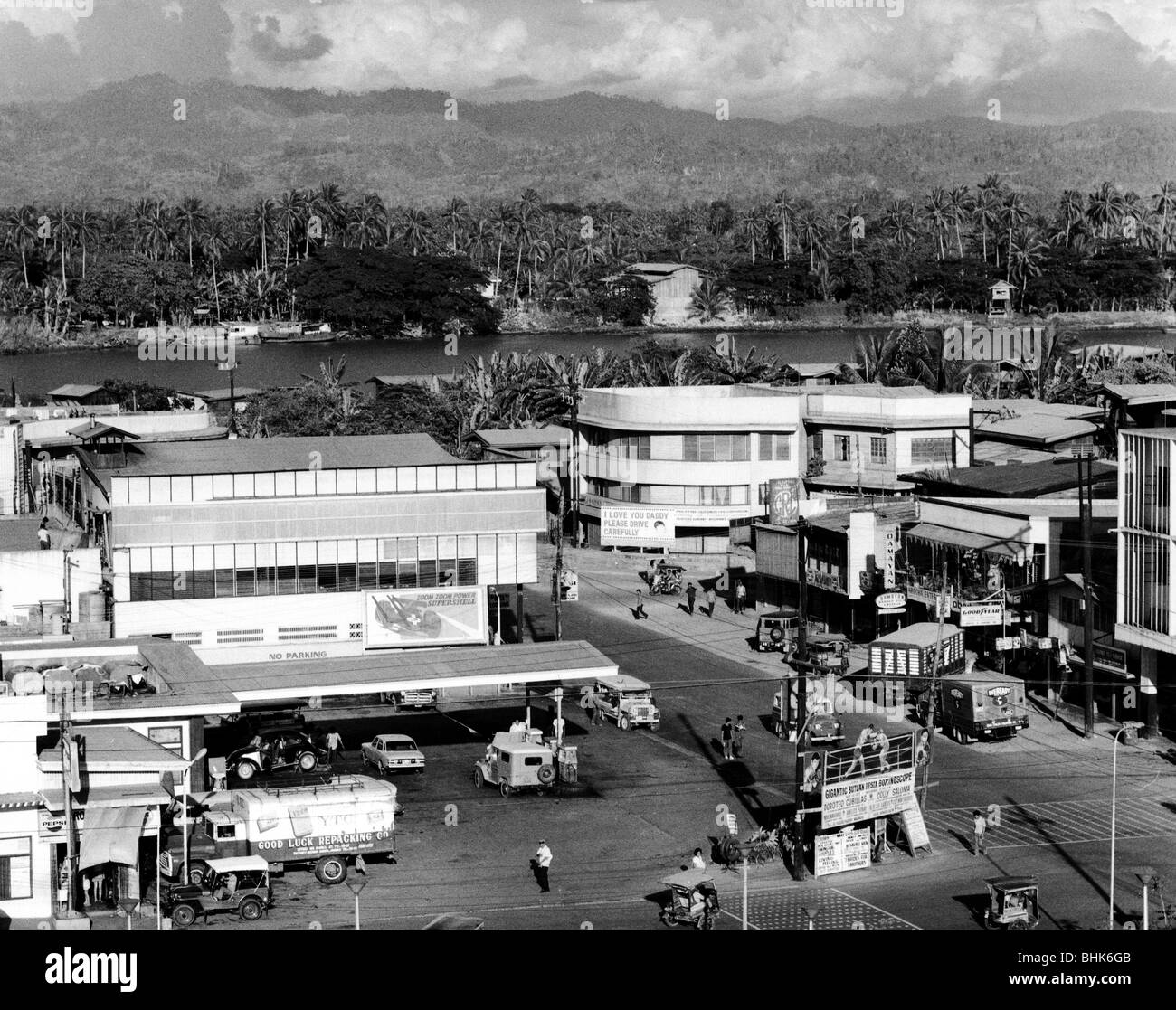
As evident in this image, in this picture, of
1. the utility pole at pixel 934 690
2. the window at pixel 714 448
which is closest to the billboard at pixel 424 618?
the utility pole at pixel 934 690

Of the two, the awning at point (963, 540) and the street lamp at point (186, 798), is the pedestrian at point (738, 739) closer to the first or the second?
the awning at point (963, 540)

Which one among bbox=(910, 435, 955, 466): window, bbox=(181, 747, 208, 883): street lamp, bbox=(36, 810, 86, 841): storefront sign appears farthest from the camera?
bbox=(910, 435, 955, 466): window

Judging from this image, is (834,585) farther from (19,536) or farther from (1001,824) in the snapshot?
(19,536)

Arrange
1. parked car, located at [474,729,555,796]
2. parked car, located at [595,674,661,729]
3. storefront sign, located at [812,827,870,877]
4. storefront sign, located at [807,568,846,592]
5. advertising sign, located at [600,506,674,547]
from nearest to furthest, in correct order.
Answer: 1. storefront sign, located at [812,827,870,877]
2. parked car, located at [474,729,555,796]
3. parked car, located at [595,674,661,729]
4. storefront sign, located at [807,568,846,592]
5. advertising sign, located at [600,506,674,547]

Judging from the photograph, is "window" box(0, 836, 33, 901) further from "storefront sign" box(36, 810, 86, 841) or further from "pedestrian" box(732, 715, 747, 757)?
"pedestrian" box(732, 715, 747, 757)

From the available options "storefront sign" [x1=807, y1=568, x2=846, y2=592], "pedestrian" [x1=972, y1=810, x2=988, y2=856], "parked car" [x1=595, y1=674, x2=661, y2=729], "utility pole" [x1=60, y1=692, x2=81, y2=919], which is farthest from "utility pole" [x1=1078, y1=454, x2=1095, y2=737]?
"utility pole" [x1=60, y1=692, x2=81, y2=919]

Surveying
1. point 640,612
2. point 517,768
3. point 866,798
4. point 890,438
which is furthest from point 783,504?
point 866,798

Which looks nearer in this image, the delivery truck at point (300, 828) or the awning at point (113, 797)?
the awning at point (113, 797)

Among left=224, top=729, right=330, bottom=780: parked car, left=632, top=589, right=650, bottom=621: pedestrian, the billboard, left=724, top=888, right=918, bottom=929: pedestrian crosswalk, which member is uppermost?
the billboard
